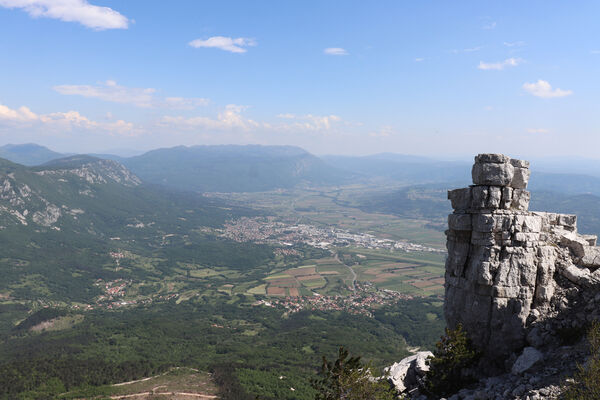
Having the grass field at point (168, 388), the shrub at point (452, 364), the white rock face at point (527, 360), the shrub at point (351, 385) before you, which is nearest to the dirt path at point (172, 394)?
the grass field at point (168, 388)

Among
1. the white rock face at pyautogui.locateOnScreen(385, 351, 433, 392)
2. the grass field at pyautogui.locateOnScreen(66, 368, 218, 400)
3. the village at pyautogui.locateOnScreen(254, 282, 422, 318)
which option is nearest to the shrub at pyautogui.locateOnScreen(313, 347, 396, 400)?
the white rock face at pyautogui.locateOnScreen(385, 351, 433, 392)

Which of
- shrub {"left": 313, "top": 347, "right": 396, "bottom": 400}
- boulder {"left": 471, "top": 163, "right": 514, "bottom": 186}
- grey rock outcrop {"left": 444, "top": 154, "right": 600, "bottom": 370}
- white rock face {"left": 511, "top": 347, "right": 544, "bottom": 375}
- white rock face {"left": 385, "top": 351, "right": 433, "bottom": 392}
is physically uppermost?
boulder {"left": 471, "top": 163, "right": 514, "bottom": 186}

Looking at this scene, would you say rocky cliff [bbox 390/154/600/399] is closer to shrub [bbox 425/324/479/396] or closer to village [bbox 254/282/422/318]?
shrub [bbox 425/324/479/396]

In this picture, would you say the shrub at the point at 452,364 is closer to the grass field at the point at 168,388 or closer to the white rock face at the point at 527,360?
the white rock face at the point at 527,360

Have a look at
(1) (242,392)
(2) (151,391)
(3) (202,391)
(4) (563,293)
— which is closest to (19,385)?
(2) (151,391)

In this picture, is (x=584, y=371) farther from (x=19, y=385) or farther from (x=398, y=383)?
(x=19, y=385)

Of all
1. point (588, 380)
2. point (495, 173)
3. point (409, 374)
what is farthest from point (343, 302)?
point (588, 380)
